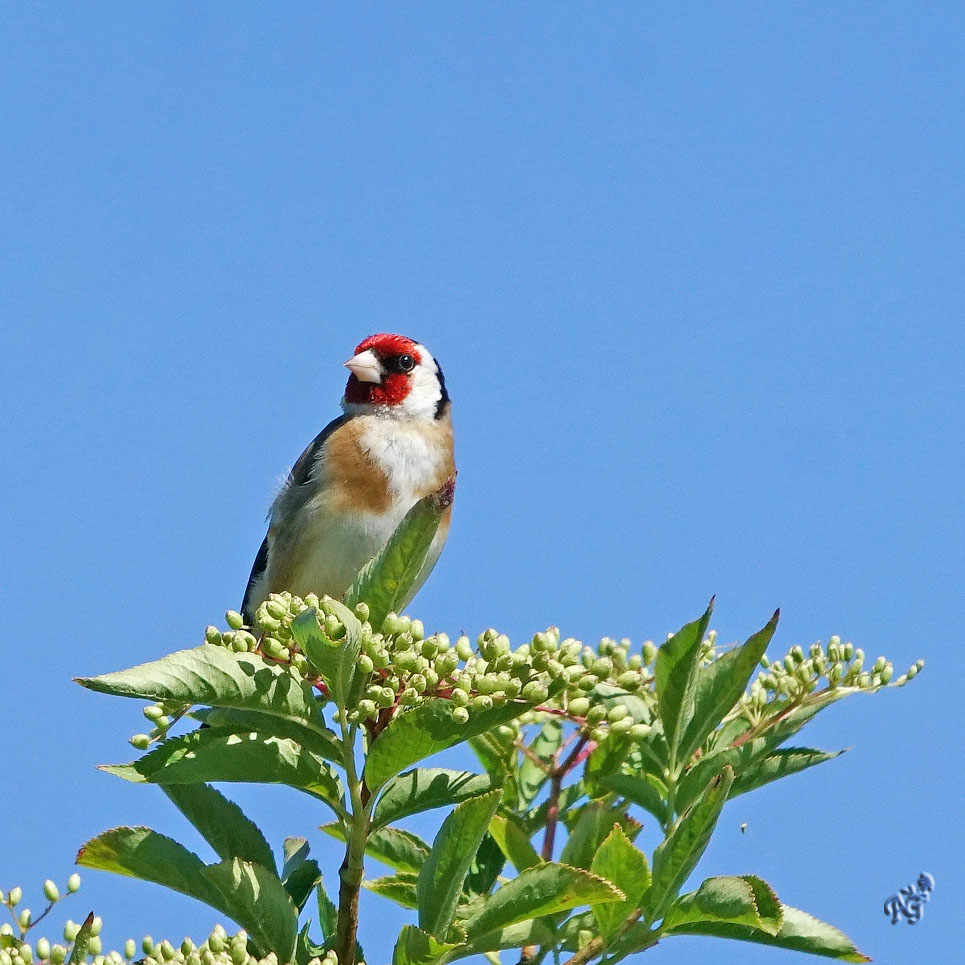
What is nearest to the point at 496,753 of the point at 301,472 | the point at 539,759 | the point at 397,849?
the point at 539,759

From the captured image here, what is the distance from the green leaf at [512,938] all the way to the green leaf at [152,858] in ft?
1.36

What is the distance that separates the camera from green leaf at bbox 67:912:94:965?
1.92 metres

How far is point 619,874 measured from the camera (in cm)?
196

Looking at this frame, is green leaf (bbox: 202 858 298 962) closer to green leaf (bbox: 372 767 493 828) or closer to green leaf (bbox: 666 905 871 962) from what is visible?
green leaf (bbox: 372 767 493 828)

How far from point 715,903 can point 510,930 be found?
32 centimetres

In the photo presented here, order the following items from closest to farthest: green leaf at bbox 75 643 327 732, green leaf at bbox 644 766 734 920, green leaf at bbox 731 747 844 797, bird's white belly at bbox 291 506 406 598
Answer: green leaf at bbox 75 643 327 732 → green leaf at bbox 644 766 734 920 → green leaf at bbox 731 747 844 797 → bird's white belly at bbox 291 506 406 598

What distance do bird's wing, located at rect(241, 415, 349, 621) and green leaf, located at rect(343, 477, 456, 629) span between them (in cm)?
266

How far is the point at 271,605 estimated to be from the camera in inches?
79.7

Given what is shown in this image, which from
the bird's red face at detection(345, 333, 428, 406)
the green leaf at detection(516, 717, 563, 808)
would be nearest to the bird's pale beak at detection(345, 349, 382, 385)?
the bird's red face at detection(345, 333, 428, 406)

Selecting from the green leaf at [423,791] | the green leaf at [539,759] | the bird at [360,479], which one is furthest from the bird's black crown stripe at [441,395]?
the green leaf at [423,791]

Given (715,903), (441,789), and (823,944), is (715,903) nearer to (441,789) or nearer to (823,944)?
(823,944)

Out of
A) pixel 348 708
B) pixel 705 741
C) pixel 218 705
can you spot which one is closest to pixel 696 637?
pixel 705 741

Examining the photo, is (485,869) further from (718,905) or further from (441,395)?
(441,395)

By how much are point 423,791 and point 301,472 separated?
279 cm
